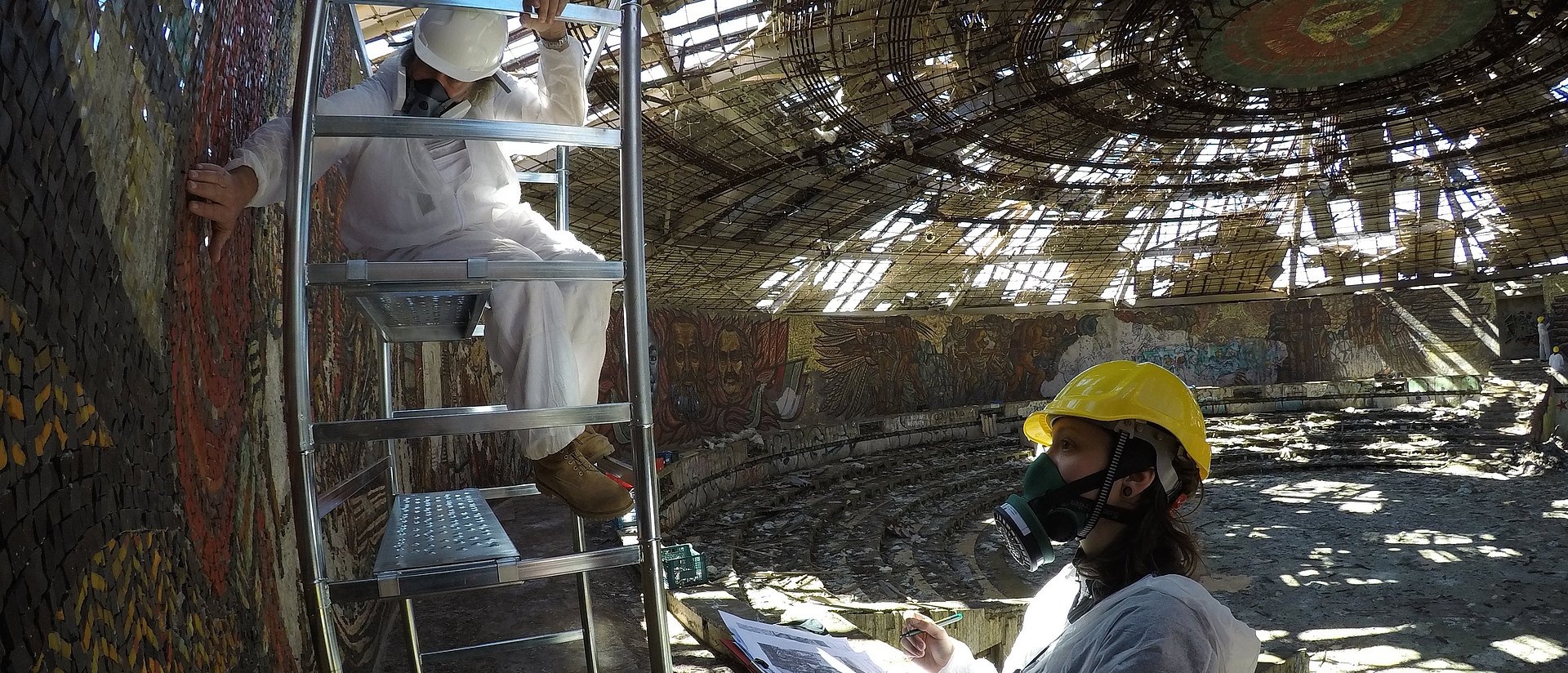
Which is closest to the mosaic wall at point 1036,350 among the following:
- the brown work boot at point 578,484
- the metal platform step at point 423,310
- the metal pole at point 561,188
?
the metal pole at point 561,188

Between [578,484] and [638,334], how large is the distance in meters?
0.63

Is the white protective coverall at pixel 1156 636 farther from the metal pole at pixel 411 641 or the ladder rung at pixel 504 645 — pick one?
the metal pole at pixel 411 641

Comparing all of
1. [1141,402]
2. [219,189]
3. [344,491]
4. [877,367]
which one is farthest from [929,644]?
[877,367]

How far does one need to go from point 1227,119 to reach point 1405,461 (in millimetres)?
10011

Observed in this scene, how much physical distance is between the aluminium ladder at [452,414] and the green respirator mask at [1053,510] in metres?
1.18

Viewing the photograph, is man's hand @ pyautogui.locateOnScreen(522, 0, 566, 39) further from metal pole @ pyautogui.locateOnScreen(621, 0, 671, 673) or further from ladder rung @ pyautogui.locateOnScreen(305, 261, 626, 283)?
ladder rung @ pyautogui.locateOnScreen(305, 261, 626, 283)

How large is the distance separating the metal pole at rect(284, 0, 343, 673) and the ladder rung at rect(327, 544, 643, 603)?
75 mm

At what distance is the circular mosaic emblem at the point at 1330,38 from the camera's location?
12.0m

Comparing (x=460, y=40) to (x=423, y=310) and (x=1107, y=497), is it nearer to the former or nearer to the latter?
(x=423, y=310)

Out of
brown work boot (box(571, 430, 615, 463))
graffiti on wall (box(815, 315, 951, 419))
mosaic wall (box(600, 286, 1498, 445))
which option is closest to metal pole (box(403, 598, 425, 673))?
brown work boot (box(571, 430, 615, 463))

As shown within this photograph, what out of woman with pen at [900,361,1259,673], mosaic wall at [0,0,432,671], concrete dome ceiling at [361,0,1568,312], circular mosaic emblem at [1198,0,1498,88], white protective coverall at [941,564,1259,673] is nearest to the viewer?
mosaic wall at [0,0,432,671]

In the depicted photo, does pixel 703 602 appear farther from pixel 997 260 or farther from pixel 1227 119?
pixel 997 260

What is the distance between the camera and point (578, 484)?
8.65ft

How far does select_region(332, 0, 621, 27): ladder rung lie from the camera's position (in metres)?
2.14
